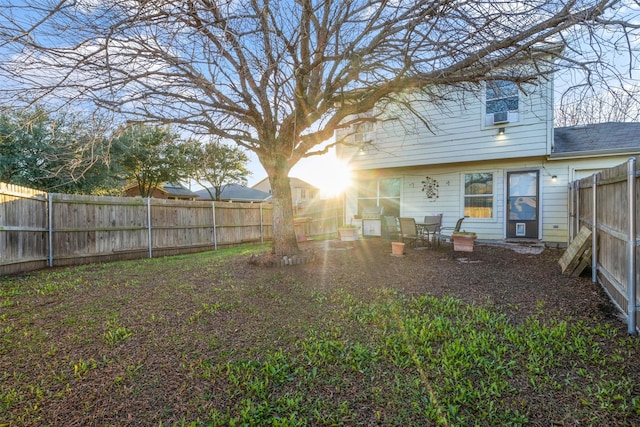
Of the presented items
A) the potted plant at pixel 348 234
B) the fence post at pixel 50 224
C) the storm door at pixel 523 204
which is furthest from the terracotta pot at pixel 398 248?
the fence post at pixel 50 224

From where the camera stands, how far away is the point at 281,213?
6.59 m

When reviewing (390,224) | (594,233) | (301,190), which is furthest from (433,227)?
(301,190)

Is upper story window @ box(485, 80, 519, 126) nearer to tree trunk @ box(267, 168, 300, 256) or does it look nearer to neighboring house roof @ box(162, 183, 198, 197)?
tree trunk @ box(267, 168, 300, 256)

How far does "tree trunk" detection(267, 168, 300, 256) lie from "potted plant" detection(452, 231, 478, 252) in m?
4.02

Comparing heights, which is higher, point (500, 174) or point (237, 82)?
point (237, 82)

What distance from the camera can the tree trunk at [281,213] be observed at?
6.56 metres

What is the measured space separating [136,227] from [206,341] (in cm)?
672

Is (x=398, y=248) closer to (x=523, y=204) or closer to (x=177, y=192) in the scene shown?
(x=523, y=204)

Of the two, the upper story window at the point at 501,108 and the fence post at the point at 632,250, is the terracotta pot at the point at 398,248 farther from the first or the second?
the upper story window at the point at 501,108

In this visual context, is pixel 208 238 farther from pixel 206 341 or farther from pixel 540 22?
pixel 540 22

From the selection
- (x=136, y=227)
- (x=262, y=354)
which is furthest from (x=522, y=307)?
(x=136, y=227)

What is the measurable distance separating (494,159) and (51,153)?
38.4 feet

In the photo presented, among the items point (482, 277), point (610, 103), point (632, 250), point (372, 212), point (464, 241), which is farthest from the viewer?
point (372, 212)

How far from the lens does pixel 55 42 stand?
3691 millimetres
